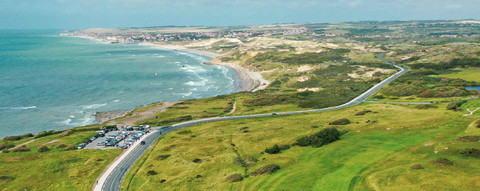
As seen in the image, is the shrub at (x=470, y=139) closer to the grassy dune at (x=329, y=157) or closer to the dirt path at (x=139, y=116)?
the grassy dune at (x=329, y=157)

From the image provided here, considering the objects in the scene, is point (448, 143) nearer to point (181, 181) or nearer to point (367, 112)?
point (367, 112)

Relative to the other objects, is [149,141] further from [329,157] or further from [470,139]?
[470,139]

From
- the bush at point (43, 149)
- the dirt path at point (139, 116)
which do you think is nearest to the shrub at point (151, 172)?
the bush at point (43, 149)

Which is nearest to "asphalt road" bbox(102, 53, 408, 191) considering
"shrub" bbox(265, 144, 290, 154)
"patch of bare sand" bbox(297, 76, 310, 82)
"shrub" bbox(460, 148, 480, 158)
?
"shrub" bbox(265, 144, 290, 154)

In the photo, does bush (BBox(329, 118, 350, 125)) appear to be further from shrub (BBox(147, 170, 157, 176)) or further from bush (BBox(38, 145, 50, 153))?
bush (BBox(38, 145, 50, 153))

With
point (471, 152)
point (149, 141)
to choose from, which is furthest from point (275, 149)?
→ point (149, 141)
